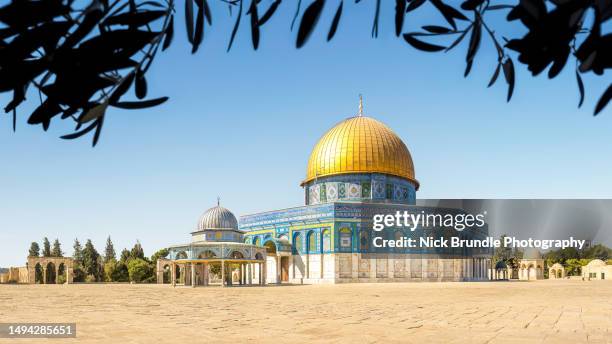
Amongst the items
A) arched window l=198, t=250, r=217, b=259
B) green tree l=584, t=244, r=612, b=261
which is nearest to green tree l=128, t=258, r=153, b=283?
arched window l=198, t=250, r=217, b=259

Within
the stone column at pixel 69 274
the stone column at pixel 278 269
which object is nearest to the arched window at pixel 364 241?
the stone column at pixel 278 269

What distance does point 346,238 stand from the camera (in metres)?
38.1

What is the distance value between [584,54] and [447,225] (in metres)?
40.4

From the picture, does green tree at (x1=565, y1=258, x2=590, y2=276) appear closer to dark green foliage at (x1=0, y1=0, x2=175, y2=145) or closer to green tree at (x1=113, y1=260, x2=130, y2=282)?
green tree at (x1=113, y1=260, x2=130, y2=282)

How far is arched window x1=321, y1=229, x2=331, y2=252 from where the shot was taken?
125 feet

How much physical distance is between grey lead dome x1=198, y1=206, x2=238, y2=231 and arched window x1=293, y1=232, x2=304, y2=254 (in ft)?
23.7

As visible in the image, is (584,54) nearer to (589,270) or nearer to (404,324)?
(404,324)

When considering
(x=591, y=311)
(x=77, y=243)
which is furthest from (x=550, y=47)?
(x=77, y=243)

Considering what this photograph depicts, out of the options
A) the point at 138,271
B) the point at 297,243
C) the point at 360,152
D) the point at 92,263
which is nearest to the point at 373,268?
the point at 297,243

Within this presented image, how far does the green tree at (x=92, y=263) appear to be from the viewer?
194ft

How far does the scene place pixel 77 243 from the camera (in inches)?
2997

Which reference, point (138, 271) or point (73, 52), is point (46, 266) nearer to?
point (138, 271)

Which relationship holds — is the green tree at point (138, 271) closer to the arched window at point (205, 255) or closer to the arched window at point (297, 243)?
the arched window at point (297, 243)

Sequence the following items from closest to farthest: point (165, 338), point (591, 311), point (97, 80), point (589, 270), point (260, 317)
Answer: point (97, 80) < point (165, 338) < point (260, 317) < point (591, 311) < point (589, 270)
